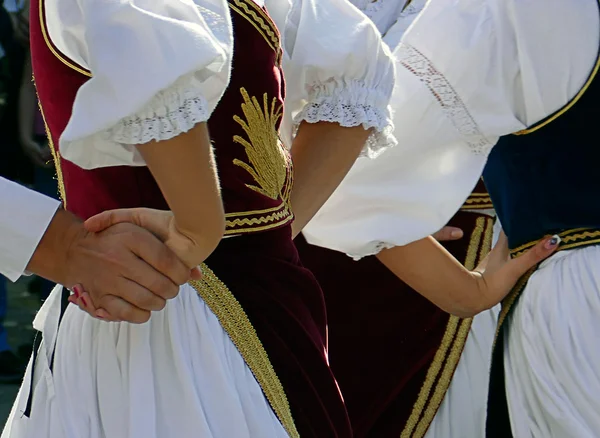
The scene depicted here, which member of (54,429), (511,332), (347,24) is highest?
(347,24)

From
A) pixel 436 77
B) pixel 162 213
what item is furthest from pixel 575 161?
pixel 162 213

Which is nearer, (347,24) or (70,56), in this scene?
(70,56)

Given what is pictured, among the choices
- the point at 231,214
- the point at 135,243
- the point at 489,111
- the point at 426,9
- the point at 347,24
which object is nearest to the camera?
the point at 135,243

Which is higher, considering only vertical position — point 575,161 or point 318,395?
point 575,161

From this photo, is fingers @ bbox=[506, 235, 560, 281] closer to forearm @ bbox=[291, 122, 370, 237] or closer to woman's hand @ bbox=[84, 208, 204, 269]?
forearm @ bbox=[291, 122, 370, 237]

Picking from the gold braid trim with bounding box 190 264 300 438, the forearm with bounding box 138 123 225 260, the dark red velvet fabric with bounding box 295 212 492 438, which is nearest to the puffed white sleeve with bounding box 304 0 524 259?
the dark red velvet fabric with bounding box 295 212 492 438

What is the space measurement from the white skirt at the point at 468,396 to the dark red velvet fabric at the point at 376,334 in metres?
0.07

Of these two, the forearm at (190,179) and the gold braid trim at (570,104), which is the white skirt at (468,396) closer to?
the gold braid trim at (570,104)

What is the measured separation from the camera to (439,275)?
6.20 ft

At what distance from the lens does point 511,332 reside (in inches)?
68.5

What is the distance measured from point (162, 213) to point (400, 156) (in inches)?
31.7

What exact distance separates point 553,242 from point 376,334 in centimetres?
75

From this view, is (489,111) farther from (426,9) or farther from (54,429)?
(54,429)

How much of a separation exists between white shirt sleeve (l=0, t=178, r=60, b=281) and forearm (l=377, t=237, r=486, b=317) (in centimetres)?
86
